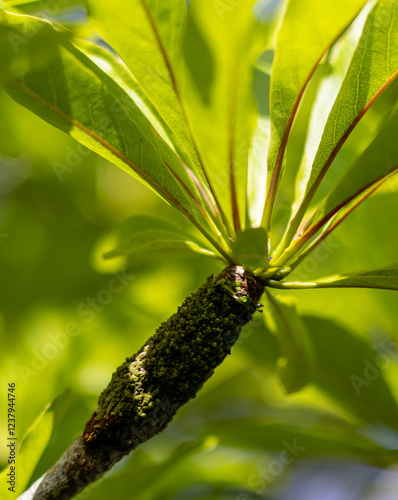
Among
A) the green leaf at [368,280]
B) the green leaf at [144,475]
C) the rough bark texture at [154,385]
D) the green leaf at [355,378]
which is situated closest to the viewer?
the rough bark texture at [154,385]

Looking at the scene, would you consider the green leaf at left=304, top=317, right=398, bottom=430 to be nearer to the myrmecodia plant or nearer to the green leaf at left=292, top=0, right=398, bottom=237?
the myrmecodia plant

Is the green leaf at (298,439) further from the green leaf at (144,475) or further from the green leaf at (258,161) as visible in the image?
the green leaf at (258,161)

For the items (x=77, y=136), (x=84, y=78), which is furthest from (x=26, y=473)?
(x=84, y=78)

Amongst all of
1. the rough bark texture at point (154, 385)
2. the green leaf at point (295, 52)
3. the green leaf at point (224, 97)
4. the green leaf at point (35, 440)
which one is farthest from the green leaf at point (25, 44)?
the green leaf at point (35, 440)

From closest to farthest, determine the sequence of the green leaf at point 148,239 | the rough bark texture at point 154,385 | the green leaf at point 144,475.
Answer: the rough bark texture at point 154,385
the green leaf at point 148,239
the green leaf at point 144,475

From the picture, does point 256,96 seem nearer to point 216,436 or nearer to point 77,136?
point 77,136

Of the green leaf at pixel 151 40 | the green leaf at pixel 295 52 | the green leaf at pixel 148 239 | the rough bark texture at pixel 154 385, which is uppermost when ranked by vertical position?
the green leaf at pixel 151 40

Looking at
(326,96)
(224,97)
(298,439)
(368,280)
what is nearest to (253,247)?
(368,280)
